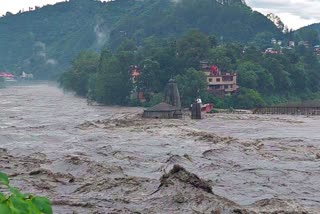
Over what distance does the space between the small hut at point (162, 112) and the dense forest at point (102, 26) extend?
59140 mm

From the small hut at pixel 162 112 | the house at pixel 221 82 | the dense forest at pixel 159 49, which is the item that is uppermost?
the dense forest at pixel 159 49

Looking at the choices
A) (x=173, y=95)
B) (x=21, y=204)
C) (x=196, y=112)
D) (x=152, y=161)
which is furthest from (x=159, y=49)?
(x=21, y=204)

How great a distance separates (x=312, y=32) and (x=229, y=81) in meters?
50.6

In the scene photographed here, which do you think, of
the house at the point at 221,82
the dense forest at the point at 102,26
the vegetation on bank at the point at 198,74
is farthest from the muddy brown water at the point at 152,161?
the dense forest at the point at 102,26

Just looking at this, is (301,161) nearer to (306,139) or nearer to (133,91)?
(306,139)

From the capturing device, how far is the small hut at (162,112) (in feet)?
126

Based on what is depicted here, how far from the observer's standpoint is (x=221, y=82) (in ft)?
173

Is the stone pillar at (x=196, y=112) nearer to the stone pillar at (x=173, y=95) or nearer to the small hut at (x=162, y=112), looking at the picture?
the small hut at (x=162, y=112)

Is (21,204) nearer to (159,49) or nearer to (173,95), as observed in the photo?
(173,95)

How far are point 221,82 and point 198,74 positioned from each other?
4.71m

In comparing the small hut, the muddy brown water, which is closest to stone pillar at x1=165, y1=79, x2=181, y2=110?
the small hut

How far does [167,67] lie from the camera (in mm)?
54250

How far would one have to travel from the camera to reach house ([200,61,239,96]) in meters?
52.7

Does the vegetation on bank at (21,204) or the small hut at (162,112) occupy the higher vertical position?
the vegetation on bank at (21,204)
